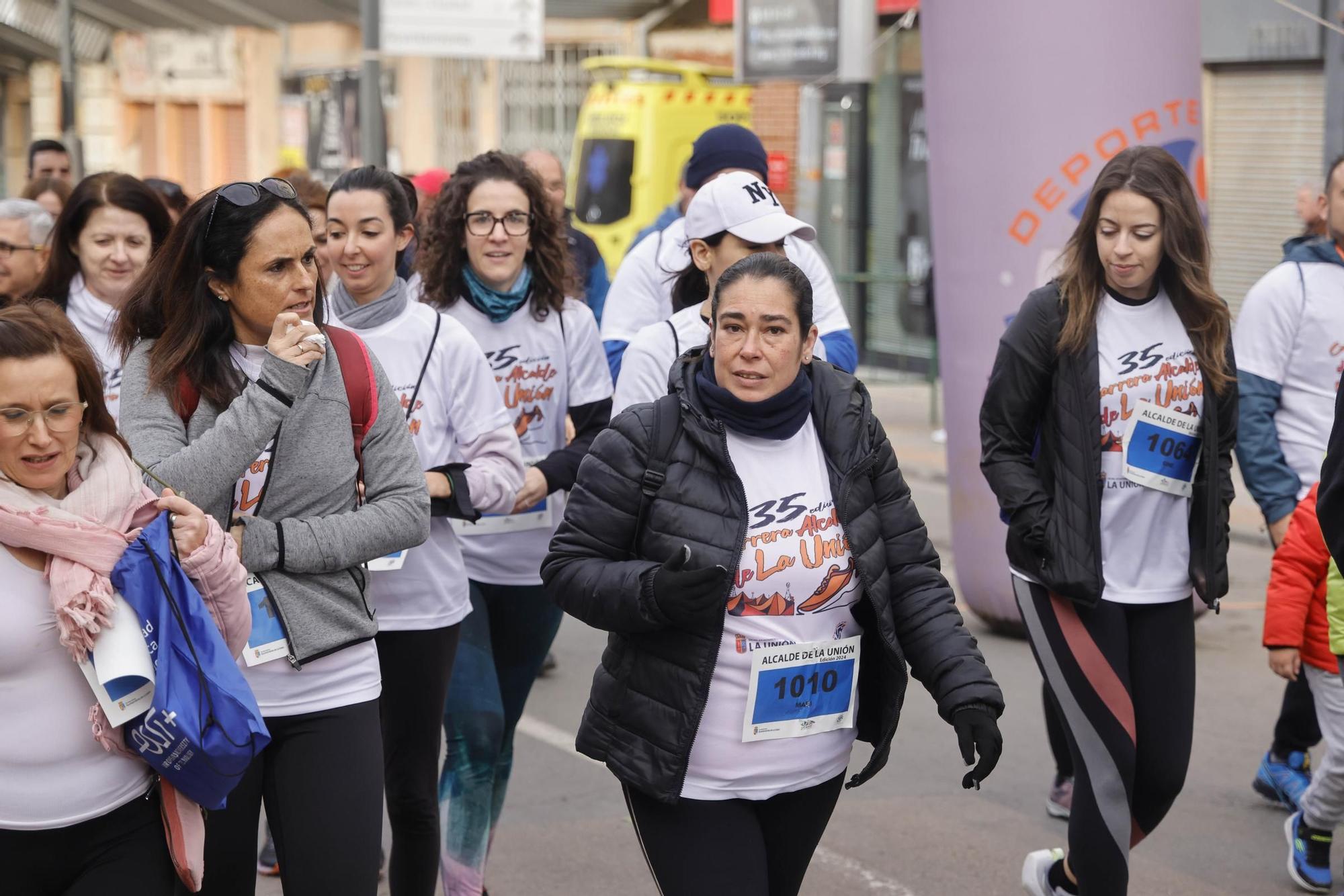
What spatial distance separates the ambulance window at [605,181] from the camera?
18.6m

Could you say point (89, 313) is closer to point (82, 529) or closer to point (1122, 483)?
point (82, 529)

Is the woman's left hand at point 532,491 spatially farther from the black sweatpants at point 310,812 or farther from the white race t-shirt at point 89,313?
the white race t-shirt at point 89,313

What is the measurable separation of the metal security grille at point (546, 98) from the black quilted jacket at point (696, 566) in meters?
21.6

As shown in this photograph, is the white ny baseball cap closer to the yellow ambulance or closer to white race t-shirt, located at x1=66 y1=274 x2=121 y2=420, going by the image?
white race t-shirt, located at x1=66 y1=274 x2=121 y2=420

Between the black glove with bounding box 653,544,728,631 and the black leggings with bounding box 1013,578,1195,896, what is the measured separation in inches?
58.7

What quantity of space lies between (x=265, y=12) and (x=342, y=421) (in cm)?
2534

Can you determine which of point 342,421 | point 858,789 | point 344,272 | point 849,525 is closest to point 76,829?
point 342,421

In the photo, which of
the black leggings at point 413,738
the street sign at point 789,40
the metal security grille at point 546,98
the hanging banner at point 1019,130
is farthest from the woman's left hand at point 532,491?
the metal security grille at point 546,98

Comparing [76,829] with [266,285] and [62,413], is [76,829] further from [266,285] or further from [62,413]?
[266,285]

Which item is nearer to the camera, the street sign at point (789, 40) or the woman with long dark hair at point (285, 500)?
the woman with long dark hair at point (285, 500)

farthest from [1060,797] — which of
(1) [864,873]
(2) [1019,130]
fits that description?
(2) [1019,130]

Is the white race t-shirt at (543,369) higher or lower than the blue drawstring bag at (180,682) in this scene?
higher

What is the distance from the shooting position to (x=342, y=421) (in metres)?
3.52

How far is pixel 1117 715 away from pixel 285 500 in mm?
2081
